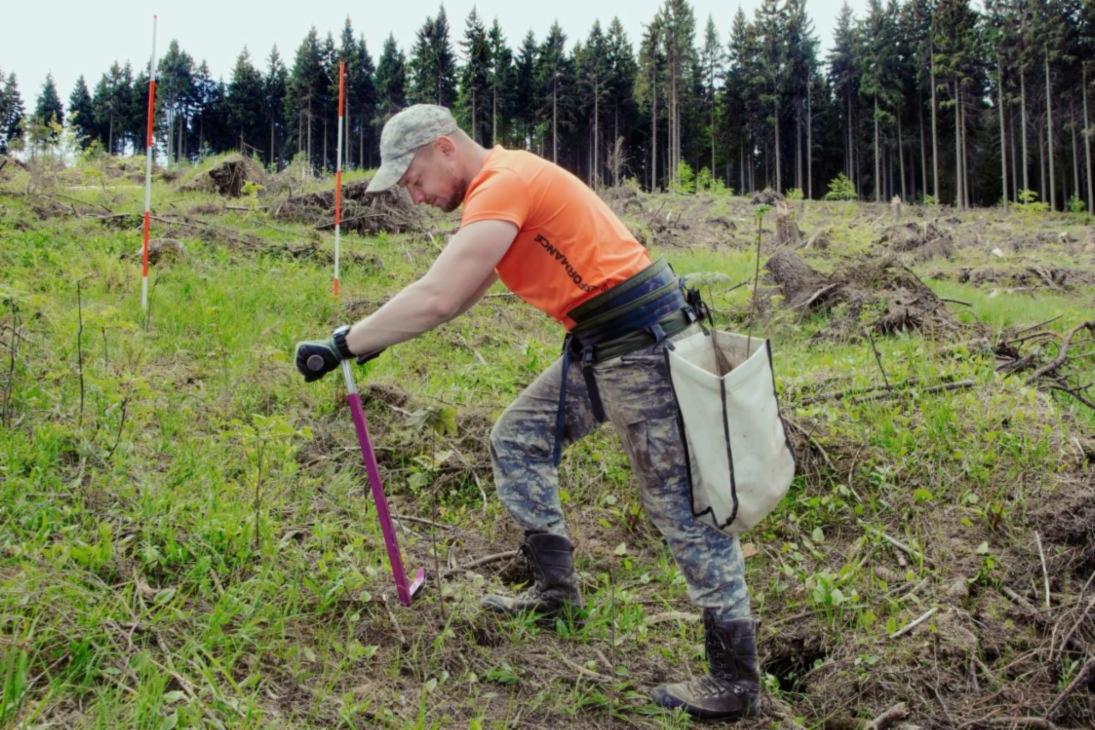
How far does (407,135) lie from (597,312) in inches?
34.1

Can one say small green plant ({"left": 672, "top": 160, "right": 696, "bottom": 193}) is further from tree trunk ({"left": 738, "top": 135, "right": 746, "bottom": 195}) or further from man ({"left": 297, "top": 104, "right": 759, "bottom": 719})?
man ({"left": 297, "top": 104, "right": 759, "bottom": 719})

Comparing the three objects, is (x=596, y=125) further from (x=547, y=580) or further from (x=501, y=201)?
(x=501, y=201)

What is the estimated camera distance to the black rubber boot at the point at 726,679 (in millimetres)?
2508

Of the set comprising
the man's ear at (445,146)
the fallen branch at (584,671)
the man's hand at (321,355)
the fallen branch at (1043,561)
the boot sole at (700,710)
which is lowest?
the boot sole at (700,710)

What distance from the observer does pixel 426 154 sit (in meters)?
2.60

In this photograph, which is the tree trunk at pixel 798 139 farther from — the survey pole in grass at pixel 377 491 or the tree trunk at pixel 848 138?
the survey pole in grass at pixel 377 491

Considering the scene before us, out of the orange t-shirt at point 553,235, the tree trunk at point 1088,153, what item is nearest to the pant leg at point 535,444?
the orange t-shirt at point 553,235

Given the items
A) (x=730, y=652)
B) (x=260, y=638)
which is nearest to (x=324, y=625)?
(x=260, y=638)

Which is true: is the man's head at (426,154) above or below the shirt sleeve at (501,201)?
above

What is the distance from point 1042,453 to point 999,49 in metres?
46.3

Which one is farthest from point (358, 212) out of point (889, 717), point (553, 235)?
point (889, 717)

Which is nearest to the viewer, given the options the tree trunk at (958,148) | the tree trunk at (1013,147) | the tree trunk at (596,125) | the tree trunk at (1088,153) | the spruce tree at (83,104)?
the tree trunk at (1088,153)

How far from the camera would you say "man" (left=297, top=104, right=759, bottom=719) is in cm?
242

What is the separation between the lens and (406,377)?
5656mm
